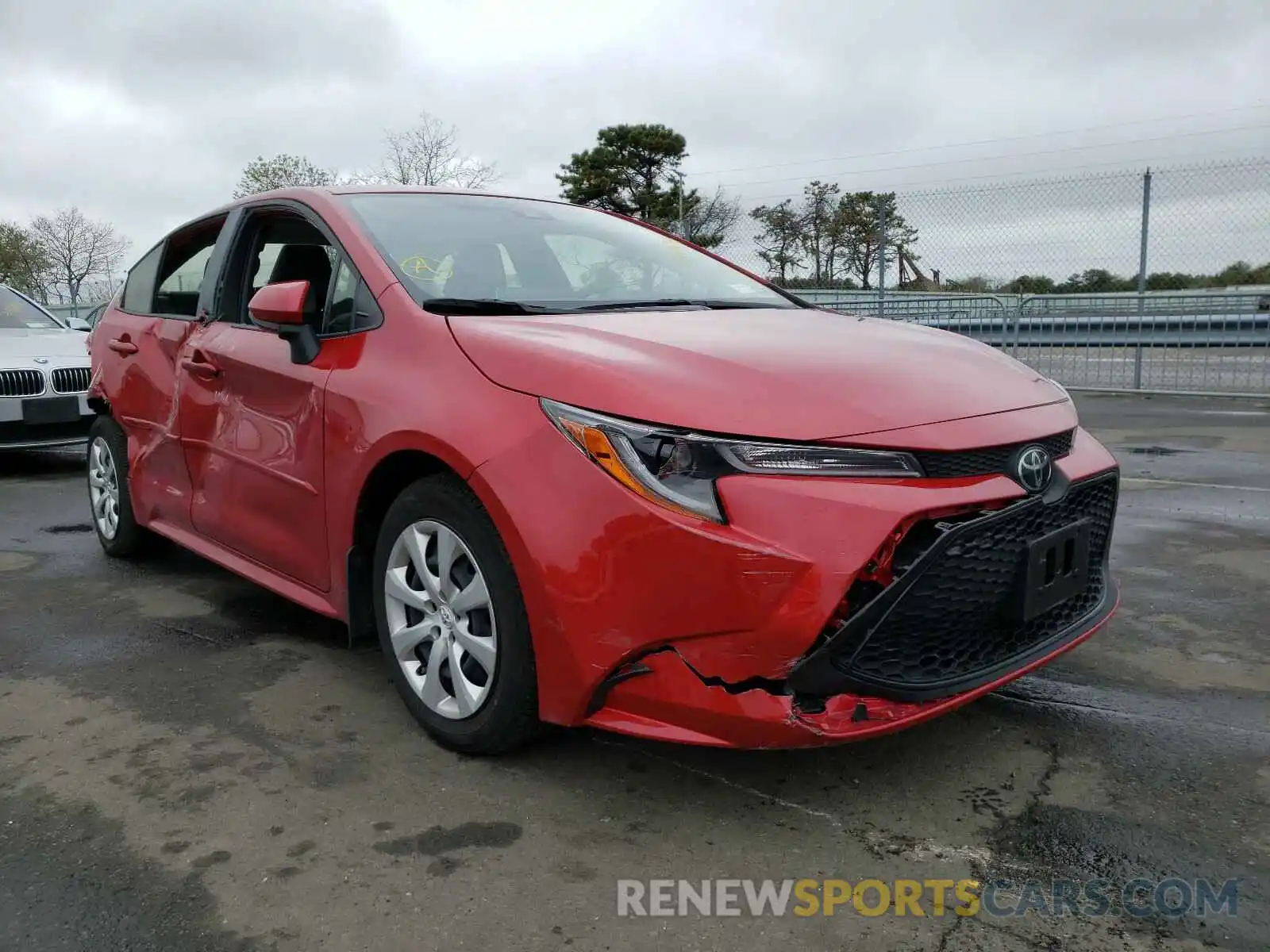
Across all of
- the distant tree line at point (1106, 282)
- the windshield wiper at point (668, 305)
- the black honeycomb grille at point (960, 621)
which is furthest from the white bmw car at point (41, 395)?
the distant tree line at point (1106, 282)

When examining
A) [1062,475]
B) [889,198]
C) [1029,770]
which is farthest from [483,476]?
[889,198]

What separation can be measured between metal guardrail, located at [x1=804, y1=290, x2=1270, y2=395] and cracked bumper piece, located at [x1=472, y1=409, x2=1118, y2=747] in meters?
9.07

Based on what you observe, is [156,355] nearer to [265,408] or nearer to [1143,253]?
[265,408]

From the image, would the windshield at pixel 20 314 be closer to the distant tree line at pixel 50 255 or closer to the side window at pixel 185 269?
the side window at pixel 185 269

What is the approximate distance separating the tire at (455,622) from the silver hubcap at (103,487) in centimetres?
234

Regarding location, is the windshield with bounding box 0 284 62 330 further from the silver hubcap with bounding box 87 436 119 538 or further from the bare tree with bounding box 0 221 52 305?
the bare tree with bounding box 0 221 52 305

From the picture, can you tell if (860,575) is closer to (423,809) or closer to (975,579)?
(975,579)

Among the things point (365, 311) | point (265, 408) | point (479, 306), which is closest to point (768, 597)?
point (479, 306)

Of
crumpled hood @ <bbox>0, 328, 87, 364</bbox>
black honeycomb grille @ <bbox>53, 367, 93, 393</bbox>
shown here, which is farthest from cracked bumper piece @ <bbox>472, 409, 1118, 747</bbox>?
crumpled hood @ <bbox>0, 328, 87, 364</bbox>

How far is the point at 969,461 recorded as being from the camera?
2.23 metres

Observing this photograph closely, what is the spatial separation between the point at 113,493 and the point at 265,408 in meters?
1.81

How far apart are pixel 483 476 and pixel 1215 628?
2715 mm

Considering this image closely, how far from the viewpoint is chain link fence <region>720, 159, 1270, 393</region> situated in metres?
10.9

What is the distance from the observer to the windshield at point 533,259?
2963 millimetres
